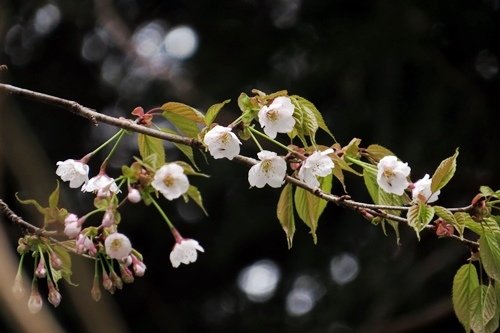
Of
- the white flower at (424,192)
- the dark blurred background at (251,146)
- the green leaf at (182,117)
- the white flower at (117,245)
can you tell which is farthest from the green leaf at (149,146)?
the dark blurred background at (251,146)

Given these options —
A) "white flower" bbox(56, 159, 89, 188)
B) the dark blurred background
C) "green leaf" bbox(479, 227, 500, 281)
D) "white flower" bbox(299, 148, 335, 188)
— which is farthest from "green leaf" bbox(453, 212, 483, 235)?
the dark blurred background

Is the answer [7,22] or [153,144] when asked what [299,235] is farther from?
[153,144]

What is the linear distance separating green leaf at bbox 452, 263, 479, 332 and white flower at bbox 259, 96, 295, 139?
25cm

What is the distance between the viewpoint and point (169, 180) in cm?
77

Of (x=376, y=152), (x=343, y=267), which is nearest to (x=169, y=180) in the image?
(x=376, y=152)

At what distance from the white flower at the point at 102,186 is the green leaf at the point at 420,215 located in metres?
0.27

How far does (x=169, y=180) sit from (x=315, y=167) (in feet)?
0.47

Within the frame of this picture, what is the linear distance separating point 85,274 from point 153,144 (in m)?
1.58

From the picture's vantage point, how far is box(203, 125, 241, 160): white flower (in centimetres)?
82

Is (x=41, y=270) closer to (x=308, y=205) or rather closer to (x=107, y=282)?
(x=107, y=282)

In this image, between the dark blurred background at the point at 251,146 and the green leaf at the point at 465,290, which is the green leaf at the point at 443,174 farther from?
the dark blurred background at the point at 251,146

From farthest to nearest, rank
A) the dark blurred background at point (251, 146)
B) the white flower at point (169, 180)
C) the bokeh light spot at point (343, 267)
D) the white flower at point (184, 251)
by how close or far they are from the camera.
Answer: the bokeh light spot at point (343, 267), the dark blurred background at point (251, 146), the white flower at point (184, 251), the white flower at point (169, 180)

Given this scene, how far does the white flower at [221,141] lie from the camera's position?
821 mm

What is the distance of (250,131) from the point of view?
842 millimetres
